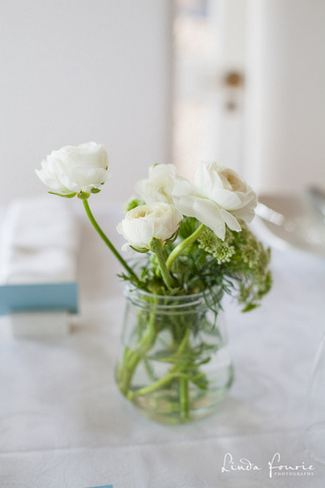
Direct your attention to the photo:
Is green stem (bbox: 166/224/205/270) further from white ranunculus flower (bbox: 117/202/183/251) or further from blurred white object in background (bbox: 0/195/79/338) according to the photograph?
blurred white object in background (bbox: 0/195/79/338)

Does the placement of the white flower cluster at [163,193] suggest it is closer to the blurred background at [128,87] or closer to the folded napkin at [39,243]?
the folded napkin at [39,243]

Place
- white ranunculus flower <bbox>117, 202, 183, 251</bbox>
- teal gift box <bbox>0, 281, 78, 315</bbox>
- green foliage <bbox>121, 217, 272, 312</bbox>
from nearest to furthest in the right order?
white ranunculus flower <bbox>117, 202, 183, 251</bbox> < green foliage <bbox>121, 217, 272, 312</bbox> < teal gift box <bbox>0, 281, 78, 315</bbox>

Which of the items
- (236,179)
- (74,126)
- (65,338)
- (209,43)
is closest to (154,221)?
(236,179)

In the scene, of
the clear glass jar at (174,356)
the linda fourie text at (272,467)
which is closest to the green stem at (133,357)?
the clear glass jar at (174,356)

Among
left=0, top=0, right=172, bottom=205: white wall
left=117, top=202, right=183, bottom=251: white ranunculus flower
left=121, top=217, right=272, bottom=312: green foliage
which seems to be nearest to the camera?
left=117, top=202, right=183, bottom=251: white ranunculus flower

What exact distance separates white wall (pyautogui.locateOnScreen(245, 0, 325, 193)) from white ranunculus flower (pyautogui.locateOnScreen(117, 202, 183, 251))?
1.26 metres

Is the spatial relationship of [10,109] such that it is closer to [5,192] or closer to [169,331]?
[5,192]

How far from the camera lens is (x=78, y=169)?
0.48 meters

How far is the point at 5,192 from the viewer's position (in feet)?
5.41

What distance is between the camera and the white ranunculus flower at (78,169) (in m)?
0.48

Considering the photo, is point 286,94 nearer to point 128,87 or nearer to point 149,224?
point 128,87

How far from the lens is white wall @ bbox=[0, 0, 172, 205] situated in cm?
154

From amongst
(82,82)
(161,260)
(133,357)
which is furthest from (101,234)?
(82,82)

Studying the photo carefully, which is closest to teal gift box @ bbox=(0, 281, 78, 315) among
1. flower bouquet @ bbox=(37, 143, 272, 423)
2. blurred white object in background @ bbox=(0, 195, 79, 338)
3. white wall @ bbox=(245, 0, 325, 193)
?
blurred white object in background @ bbox=(0, 195, 79, 338)
